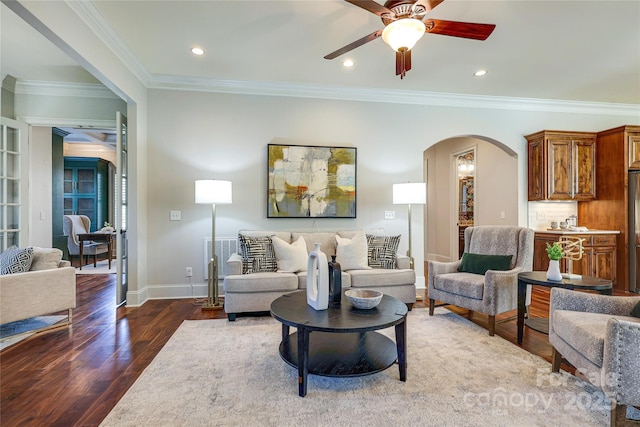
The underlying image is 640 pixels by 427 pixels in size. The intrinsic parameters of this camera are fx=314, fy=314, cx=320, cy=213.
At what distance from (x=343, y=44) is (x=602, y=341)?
3.09 meters

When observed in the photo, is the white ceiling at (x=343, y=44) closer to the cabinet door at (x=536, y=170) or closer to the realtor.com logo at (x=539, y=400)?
the cabinet door at (x=536, y=170)

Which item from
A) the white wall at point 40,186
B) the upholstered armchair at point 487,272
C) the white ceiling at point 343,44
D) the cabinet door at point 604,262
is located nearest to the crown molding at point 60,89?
the white ceiling at point 343,44

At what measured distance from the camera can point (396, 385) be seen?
1.96 metres

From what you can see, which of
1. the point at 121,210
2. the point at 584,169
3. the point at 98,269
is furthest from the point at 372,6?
the point at 98,269

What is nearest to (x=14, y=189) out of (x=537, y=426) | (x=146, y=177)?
(x=146, y=177)

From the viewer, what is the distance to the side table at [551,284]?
236cm

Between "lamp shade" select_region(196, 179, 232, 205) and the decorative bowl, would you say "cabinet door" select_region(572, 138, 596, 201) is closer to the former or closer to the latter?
the decorative bowl

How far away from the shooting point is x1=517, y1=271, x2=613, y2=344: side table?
7.75ft

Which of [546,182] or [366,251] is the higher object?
[546,182]

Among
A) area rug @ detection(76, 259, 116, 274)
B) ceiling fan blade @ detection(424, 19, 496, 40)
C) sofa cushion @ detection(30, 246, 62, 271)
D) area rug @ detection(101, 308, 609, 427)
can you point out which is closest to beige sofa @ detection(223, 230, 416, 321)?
area rug @ detection(101, 308, 609, 427)

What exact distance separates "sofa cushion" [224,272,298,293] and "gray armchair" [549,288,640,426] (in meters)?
2.21

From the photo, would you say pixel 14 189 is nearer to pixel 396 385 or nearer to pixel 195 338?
pixel 195 338

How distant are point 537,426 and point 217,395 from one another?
1737 millimetres

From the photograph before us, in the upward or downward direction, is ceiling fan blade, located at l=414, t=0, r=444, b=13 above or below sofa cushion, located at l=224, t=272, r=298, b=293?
above
